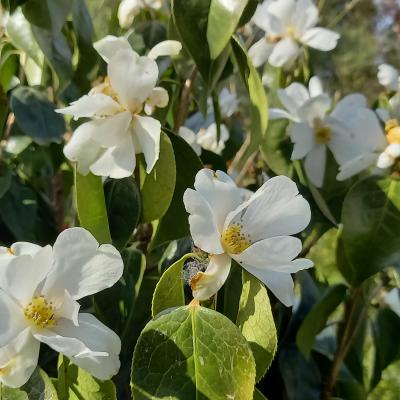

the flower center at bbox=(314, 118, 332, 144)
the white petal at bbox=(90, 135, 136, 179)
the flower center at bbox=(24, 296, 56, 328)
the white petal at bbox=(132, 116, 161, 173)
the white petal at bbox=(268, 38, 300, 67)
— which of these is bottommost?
the flower center at bbox=(314, 118, 332, 144)

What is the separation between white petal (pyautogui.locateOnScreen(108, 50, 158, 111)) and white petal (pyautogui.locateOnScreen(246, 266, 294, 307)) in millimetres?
193

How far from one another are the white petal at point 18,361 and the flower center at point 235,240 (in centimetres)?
17

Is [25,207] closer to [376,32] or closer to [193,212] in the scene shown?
[193,212]

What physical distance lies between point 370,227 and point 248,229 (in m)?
0.29

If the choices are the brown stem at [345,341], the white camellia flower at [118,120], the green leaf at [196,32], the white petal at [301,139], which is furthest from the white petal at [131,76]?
the brown stem at [345,341]

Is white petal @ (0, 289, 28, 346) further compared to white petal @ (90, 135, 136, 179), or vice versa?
white petal @ (90, 135, 136, 179)

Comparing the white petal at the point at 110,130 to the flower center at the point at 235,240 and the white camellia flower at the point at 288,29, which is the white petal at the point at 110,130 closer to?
the flower center at the point at 235,240

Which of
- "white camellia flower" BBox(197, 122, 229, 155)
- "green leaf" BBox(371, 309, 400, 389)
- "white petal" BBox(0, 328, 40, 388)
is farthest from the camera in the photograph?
"white camellia flower" BBox(197, 122, 229, 155)

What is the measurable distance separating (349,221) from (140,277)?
0.87 ft

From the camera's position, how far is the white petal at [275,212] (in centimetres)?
57

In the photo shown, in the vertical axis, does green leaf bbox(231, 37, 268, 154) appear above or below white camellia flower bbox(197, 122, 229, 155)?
above

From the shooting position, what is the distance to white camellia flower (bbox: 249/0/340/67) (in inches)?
41.7

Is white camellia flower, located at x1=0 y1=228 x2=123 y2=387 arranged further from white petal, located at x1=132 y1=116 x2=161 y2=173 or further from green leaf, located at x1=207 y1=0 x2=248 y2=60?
green leaf, located at x1=207 y1=0 x2=248 y2=60

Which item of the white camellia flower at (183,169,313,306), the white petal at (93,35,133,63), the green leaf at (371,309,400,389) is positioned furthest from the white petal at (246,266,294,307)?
the green leaf at (371,309,400,389)
